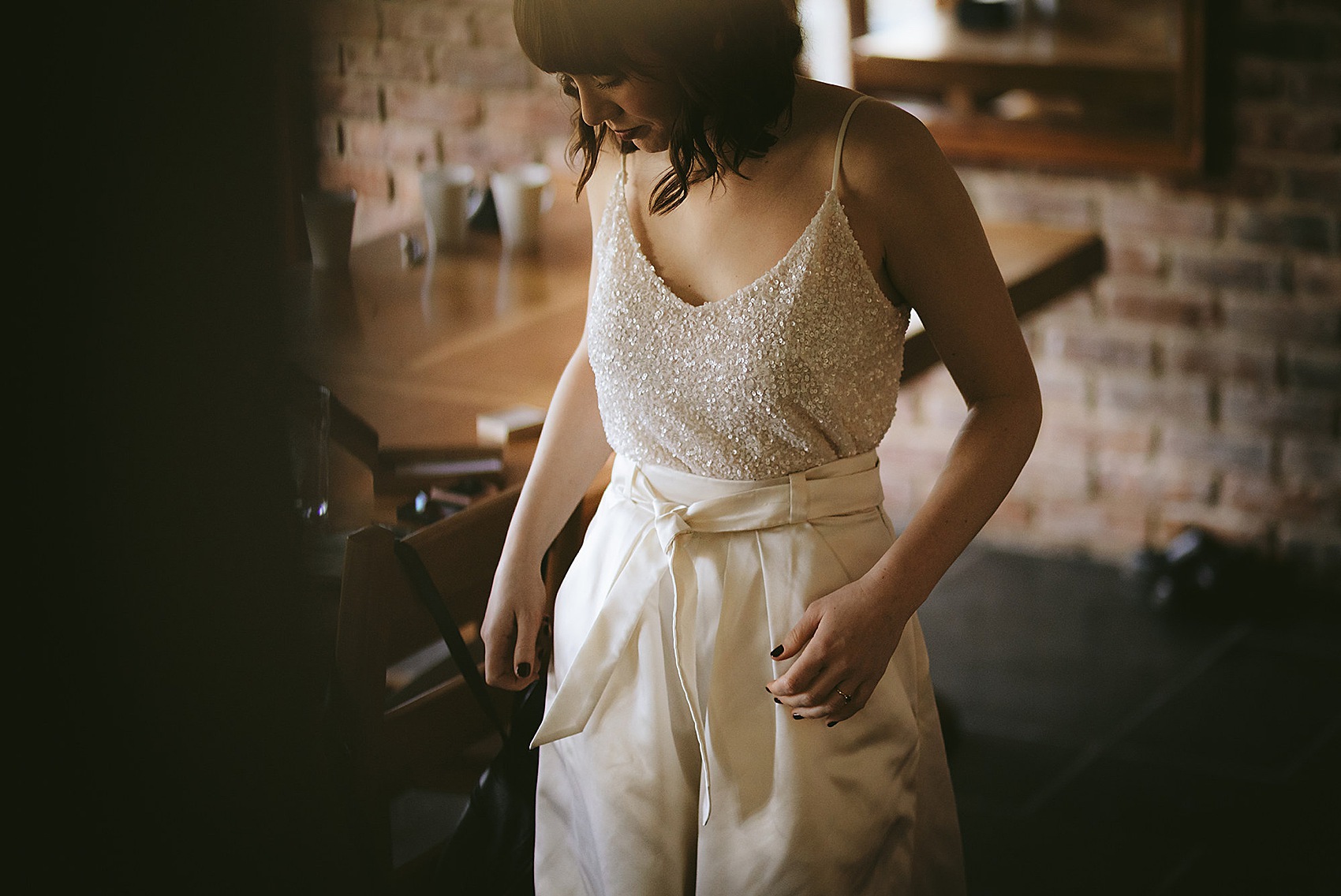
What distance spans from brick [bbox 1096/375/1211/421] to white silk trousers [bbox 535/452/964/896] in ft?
6.71

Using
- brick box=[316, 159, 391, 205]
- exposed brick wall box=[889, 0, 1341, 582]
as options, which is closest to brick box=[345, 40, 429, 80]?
brick box=[316, 159, 391, 205]

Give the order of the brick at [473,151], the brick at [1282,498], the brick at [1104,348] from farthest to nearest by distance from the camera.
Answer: the brick at [473,151]
the brick at [1104,348]
the brick at [1282,498]

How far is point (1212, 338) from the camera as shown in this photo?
290 cm

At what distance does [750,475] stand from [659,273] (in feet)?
0.66

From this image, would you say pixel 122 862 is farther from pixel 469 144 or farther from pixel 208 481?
pixel 469 144

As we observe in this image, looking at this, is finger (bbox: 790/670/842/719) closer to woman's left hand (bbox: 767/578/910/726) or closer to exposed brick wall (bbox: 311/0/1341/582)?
woman's left hand (bbox: 767/578/910/726)

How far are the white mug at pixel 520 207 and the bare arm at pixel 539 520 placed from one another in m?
1.36

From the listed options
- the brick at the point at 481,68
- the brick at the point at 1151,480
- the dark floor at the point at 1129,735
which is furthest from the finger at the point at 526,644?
the brick at the point at 481,68

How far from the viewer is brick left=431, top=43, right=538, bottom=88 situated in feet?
11.3

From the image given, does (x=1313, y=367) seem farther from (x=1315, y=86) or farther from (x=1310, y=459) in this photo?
(x=1315, y=86)

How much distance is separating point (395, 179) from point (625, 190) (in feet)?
7.90

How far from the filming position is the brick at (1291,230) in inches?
107

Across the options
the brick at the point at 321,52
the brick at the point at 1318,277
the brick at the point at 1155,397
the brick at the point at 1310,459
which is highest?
the brick at the point at 321,52

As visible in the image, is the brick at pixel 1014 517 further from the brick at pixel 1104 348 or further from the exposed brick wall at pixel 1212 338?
the brick at pixel 1104 348
